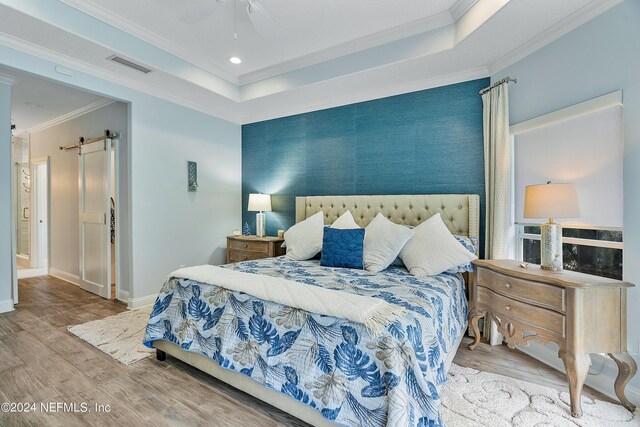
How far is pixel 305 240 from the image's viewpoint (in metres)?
3.44

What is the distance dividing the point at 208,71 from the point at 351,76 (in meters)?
1.84

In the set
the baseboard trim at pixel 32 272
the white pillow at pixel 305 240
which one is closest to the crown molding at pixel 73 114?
the baseboard trim at pixel 32 272

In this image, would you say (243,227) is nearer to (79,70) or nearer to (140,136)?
(140,136)

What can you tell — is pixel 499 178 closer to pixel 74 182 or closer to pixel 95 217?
pixel 95 217

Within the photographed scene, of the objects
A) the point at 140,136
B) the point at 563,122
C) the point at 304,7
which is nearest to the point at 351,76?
the point at 304,7

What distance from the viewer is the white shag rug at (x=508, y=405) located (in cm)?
179

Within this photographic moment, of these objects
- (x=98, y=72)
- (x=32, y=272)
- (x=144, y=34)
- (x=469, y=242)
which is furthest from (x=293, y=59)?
(x=32, y=272)

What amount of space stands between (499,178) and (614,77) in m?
1.05

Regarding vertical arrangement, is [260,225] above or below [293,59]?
below

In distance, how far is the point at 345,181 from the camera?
4.10m

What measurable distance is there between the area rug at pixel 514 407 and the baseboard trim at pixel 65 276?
5.62m

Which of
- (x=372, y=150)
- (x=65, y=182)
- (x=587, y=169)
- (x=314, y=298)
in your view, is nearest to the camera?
(x=314, y=298)

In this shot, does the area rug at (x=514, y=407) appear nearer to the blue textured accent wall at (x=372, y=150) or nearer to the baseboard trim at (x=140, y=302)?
the blue textured accent wall at (x=372, y=150)

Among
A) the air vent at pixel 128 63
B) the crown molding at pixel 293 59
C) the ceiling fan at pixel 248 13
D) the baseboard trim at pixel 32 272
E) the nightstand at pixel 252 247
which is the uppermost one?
the crown molding at pixel 293 59
